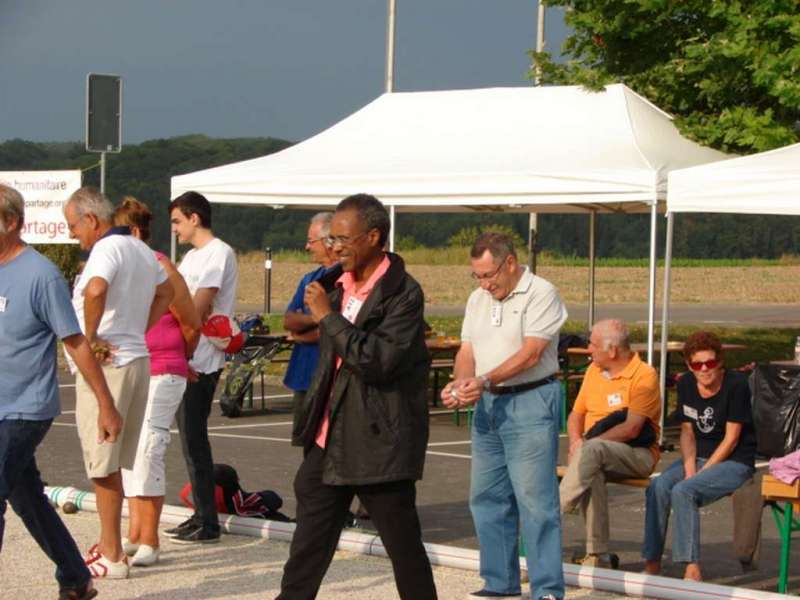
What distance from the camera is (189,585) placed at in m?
7.29

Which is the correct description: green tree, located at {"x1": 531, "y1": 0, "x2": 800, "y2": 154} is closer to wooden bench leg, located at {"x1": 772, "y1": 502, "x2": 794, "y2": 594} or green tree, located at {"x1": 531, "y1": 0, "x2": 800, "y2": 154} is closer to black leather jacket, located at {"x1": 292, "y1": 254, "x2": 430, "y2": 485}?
wooden bench leg, located at {"x1": 772, "y1": 502, "x2": 794, "y2": 594}

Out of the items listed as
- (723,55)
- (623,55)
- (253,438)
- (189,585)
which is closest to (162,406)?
(189,585)

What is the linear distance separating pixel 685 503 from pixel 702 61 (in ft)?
32.8

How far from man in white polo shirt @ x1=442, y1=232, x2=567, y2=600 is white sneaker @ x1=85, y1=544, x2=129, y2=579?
5.51ft

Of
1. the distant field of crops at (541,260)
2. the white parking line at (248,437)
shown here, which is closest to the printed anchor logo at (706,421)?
the white parking line at (248,437)

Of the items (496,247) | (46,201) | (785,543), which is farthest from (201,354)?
(46,201)

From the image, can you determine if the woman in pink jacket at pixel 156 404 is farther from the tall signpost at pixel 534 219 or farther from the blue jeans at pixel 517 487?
the tall signpost at pixel 534 219

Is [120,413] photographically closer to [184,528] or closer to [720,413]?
[184,528]

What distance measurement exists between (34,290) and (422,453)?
1665 millimetres

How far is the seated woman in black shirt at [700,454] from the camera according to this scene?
305 inches

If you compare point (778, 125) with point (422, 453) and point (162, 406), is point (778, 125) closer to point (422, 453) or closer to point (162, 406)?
point (162, 406)

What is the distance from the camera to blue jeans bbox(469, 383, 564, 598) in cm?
→ 669

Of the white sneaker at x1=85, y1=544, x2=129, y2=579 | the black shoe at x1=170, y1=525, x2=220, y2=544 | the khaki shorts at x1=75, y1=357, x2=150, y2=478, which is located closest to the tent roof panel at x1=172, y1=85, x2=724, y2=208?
→ the black shoe at x1=170, y1=525, x2=220, y2=544

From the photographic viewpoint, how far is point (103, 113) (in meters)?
16.1
